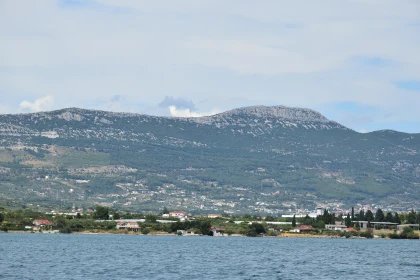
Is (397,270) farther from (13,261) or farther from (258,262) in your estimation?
(13,261)

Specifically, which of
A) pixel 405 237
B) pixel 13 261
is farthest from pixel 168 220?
pixel 13 261

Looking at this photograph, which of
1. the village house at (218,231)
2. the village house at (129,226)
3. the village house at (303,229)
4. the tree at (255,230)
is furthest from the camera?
the village house at (303,229)

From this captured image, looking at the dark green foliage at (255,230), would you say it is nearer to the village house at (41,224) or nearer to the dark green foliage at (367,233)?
the dark green foliage at (367,233)

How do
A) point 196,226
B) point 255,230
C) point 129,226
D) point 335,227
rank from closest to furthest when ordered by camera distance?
point 255,230, point 196,226, point 129,226, point 335,227

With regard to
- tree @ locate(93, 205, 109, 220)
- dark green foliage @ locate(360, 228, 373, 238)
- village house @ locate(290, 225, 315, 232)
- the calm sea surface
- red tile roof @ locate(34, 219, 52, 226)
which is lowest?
the calm sea surface

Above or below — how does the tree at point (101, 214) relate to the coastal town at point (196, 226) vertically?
above

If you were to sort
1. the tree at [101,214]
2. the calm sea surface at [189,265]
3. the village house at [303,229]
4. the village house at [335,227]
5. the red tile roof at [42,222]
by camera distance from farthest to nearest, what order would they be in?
the village house at [335,227]
the tree at [101,214]
the village house at [303,229]
the red tile roof at [42,222]
the calm sea surface at [189,265]

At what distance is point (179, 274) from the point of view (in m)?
68.2

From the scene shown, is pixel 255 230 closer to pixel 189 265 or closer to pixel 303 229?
pixel 303 229

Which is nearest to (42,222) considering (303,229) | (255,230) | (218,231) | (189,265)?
(218,231)

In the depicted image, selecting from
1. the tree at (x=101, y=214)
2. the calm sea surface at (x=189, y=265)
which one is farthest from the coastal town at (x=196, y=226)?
the calm sea surface at (x=189, y=265)

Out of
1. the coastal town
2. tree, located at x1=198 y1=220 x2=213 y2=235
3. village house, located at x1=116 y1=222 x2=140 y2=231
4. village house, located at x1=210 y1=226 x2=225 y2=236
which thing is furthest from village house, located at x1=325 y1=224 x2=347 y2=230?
village house, located at x1=116 y1=222 x2=140 y2=231

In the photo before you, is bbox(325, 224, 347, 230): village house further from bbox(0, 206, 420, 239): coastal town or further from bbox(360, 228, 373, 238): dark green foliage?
bbox(360, 228, 373, 238): dark green foliage

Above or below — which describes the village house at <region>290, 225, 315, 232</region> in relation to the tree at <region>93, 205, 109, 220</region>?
below
